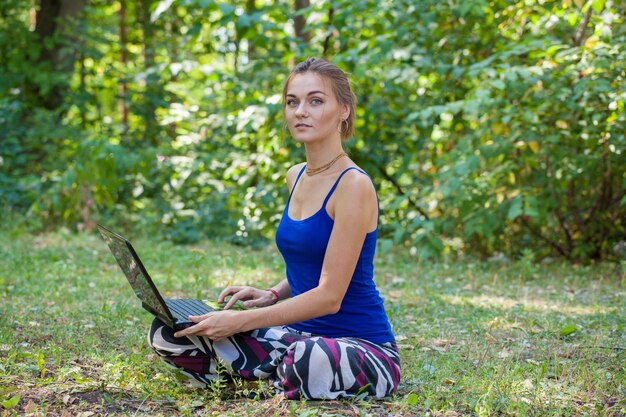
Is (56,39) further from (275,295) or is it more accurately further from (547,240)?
(275,295)

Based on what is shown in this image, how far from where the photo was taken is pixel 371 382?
289 centimetres

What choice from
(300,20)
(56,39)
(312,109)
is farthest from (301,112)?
(56,39)

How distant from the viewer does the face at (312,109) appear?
302cm

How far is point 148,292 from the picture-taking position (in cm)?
279

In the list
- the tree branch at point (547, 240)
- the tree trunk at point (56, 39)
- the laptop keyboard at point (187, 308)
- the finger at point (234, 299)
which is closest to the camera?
the laptop keyboard at point (187, 308)

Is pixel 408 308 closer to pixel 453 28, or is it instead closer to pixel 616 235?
pixel 616 235

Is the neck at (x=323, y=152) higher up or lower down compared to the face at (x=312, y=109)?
lower down

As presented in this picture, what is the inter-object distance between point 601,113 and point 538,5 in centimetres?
133

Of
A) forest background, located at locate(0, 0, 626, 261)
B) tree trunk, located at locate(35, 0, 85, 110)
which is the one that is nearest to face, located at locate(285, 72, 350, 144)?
forest background, located at locate(0, 0, 626, 261)

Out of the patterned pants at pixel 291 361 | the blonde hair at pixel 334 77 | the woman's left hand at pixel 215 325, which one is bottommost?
the patterned pants at pixel 291 361

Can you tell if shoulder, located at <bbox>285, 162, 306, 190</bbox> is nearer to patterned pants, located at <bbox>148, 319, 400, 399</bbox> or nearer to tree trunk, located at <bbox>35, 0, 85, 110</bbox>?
patterned pants, located at <bbox>148, 319, 400, 399</bbox>

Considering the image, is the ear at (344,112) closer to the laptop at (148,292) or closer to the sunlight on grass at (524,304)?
the laptop at (148,292)

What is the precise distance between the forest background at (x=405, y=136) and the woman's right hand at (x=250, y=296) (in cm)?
280

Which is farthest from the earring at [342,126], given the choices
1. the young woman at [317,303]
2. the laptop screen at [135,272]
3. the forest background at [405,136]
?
the forest background at [405,136]
